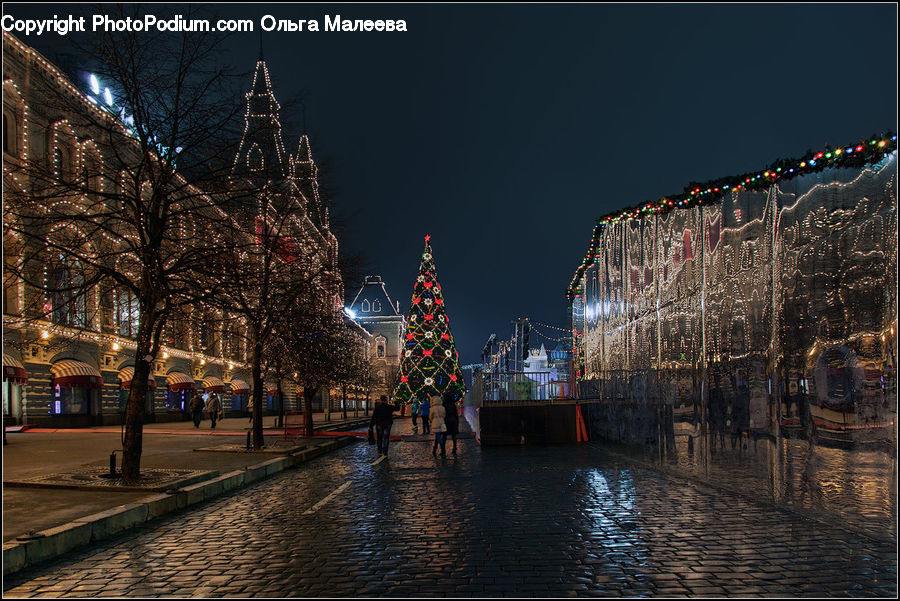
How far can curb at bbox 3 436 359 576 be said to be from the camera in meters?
7.28

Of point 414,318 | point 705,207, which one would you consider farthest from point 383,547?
point 414,318

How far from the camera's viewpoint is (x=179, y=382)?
4481 cm

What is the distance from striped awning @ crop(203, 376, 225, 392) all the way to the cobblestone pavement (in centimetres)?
4006

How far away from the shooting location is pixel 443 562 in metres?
7.09

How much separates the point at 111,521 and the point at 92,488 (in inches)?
111

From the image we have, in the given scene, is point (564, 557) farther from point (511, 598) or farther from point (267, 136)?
point (267, 136)

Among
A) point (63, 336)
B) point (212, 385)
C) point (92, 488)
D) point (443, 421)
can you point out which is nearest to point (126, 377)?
point (63, 336)

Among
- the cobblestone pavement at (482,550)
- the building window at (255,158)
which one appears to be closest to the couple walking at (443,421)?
the cobblestone pavement at (482,550)

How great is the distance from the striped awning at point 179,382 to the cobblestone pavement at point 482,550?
34.5m

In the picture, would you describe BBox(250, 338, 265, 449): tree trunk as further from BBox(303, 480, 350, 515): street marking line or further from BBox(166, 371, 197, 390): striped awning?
BBox(166, 371, 197, 390): striped awning

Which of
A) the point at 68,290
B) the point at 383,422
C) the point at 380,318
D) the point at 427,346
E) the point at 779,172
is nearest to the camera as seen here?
the point at 779,172

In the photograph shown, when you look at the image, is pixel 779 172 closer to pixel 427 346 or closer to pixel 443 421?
pixel 443 421

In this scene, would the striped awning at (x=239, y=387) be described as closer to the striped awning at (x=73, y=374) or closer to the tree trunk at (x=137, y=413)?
the striped awning at (x=73, y=374)

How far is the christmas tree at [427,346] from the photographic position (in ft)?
152
